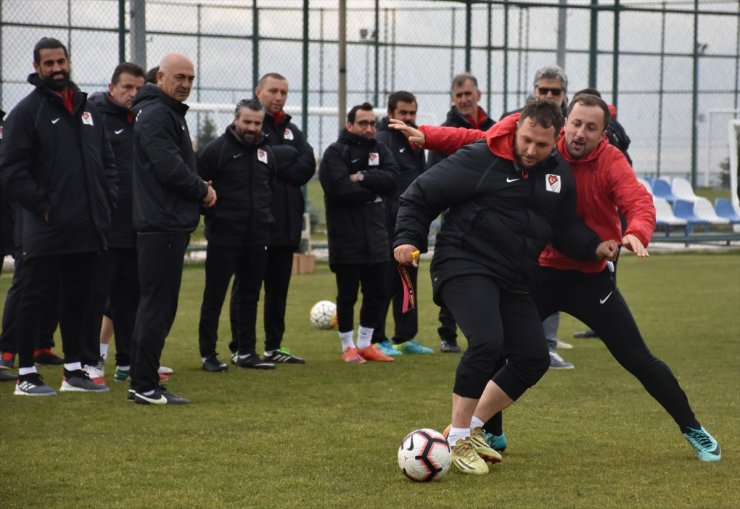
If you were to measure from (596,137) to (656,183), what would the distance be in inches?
779

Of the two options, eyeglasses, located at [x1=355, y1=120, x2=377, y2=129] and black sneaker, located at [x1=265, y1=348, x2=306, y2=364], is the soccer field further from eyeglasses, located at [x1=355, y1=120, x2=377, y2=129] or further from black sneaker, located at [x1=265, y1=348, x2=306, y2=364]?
eyeglasses, located at [x1=355, y1=120, x2=377, y2=129]

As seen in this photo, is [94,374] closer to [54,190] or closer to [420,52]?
[54,190]

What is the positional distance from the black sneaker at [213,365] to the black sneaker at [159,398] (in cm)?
127

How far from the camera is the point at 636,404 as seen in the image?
759 cm

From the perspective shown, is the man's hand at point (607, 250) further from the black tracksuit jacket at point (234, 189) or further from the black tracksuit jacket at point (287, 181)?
the black tracksuit jacket at point (287, 181)

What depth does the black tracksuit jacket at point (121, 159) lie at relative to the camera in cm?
841

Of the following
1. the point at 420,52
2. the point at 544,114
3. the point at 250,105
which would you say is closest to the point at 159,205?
the point at 250,105

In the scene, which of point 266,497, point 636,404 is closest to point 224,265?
point 636,404

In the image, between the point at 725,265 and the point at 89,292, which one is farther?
the point at 725,265

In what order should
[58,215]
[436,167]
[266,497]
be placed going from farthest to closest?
1. [58,215]
2. [436,167]
3. [266,497]

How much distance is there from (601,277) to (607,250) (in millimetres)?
285

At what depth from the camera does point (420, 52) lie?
23312 mm

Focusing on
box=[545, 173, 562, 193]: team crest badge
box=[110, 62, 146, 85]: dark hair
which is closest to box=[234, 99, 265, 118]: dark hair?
box=[110, 62, 146, 85]: dark hair

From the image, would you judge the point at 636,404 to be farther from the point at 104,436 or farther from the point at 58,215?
the point at 58,215
